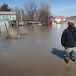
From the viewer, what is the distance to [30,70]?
11.8ft

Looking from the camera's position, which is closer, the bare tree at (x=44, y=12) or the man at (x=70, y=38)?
the man at (x=70, y=38)

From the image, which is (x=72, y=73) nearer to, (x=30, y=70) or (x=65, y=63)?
(x=65, y=63)

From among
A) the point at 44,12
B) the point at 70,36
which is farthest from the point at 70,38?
the point at 44,12

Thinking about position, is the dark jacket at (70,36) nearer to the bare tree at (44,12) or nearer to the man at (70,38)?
the man at (70,38)

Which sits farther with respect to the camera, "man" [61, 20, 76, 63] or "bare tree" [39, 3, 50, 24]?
"bare tree" [39, 3, 50, 24]

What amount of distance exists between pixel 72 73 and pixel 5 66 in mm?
2440

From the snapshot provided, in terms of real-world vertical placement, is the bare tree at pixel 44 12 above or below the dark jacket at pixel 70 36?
above

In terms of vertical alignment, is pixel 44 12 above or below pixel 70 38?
above

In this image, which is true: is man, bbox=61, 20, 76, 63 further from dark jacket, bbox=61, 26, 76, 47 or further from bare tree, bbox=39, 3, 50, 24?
bare tree, bbox=39, 3, 50, 24

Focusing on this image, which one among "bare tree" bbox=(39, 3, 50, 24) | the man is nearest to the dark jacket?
the man

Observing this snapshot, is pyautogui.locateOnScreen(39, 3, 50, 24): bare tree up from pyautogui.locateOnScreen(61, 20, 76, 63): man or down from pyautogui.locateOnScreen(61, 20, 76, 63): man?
up

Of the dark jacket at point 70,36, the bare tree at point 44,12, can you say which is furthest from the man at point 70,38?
the bare tree at point 44,12

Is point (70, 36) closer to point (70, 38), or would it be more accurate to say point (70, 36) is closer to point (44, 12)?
point (70, 38)

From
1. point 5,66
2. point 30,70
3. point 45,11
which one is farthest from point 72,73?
point 45,11
